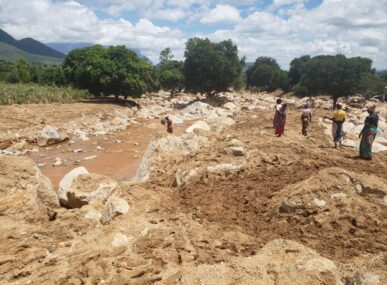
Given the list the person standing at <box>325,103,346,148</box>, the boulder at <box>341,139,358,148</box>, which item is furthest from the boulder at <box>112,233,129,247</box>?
the boulder at <box>341,139,358,148</box>

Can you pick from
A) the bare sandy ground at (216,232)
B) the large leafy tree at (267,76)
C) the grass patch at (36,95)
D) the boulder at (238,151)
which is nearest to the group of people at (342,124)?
the bare sandy ground at (216,232)

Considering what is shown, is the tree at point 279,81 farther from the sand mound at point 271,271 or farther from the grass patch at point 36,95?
the sand mound at point 271,271

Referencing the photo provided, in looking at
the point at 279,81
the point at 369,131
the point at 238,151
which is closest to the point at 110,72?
the point at 238,151

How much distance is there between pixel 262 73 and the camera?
73.8m

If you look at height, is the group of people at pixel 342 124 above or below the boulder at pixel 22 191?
above

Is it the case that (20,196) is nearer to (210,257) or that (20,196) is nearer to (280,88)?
(210,257)

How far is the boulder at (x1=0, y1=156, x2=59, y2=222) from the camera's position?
6.98m

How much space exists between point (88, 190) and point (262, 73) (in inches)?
2735

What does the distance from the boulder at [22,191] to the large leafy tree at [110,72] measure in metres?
21.8

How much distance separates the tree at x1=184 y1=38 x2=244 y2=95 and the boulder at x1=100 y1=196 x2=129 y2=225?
31.8 m

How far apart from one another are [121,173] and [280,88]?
58734 mm

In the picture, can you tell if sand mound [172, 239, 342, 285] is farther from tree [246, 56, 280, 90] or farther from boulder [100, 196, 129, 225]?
tree [246, 56, 280, 90]

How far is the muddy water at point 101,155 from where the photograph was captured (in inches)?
556

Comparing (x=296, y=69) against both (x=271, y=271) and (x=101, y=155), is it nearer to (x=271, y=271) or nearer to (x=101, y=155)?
(x=101, y=155)
